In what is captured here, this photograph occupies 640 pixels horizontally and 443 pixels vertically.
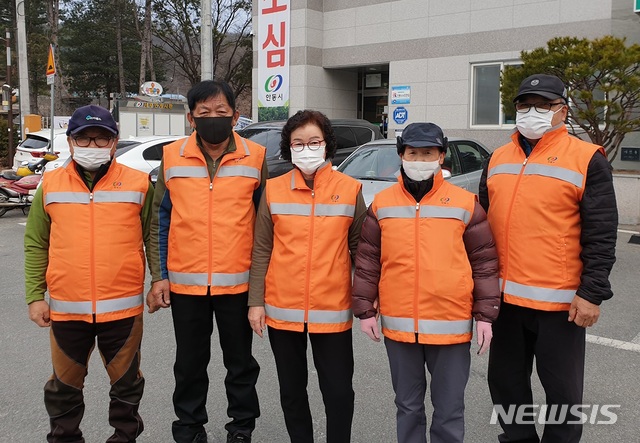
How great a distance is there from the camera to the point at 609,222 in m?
2.87

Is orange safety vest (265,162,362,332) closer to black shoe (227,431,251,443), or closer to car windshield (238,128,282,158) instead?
black shoe (227,431,251,443)

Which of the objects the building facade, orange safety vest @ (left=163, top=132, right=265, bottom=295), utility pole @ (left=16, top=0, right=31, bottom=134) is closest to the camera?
orange safety vest @ (left=163, top=132, right=265, bottom=295)

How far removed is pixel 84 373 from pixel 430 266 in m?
1.90

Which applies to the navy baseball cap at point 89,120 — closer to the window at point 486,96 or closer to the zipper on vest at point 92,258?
the zipper on vest at point 92,258

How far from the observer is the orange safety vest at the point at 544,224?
294cm

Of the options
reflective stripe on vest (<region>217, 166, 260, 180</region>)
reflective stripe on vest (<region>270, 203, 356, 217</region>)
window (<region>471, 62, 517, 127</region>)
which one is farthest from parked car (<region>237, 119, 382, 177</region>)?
reflective stripe on vest (<region>270, 203, 356, 217</region>)

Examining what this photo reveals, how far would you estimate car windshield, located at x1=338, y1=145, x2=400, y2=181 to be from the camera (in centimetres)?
835

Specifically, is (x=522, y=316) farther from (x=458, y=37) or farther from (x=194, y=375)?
(x=458, y=37)

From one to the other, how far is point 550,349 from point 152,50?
47045 millimetres

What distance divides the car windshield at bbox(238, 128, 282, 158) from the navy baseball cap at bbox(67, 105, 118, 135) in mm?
7464

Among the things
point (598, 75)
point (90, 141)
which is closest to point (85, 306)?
point (90, 141)

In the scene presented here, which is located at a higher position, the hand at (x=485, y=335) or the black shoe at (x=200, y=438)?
the hand at (x=485, y=335)

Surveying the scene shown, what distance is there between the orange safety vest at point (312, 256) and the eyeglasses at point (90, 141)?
3.03 ft

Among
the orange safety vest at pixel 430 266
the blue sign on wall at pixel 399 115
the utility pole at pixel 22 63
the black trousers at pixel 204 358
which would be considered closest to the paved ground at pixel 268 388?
the black trousers at pixel 204 358
